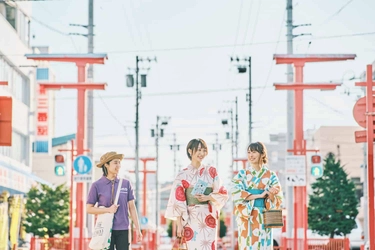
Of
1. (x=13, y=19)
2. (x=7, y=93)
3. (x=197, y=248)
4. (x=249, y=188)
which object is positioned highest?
(x=13, y=19)

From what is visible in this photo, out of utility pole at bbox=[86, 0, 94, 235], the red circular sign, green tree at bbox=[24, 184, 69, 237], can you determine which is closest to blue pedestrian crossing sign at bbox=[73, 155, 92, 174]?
utility pole at bbox=[86, 0, 94, 235]

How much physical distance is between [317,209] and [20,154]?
14800 mm

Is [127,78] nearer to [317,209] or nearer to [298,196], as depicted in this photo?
[317,209]

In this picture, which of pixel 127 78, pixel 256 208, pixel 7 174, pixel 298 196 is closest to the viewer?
pixel 256 208

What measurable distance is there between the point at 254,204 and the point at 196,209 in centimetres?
85

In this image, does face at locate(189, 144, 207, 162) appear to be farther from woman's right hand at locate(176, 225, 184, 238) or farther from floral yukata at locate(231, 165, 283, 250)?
woman's right hand at locate(176, 225, 184, 238)

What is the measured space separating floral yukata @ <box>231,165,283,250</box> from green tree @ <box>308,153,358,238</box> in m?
30.3

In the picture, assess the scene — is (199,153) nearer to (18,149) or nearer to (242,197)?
(242,197)

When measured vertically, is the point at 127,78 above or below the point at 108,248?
above

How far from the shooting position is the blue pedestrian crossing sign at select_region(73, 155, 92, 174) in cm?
2894

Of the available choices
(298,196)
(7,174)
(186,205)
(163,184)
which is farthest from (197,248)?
(163,184)

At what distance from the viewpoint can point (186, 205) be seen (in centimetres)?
1253

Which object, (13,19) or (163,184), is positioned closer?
Answer: (13,19)

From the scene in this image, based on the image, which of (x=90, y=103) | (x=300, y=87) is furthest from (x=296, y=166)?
(x=90, y=103)
